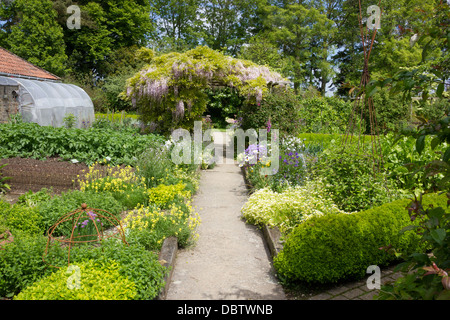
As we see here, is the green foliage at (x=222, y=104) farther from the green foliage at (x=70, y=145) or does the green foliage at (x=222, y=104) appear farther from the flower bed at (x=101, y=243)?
the flower bed at (x=101, y=243)

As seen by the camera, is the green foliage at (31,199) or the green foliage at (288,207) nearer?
the green foliage at (288,207)

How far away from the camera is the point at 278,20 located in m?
24.2

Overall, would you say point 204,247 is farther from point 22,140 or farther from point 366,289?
point 22,140

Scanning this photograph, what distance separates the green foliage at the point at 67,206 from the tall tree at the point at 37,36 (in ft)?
58.2

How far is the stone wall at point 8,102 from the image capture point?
10.7 meters

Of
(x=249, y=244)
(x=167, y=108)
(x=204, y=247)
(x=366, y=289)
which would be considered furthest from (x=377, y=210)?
(x=167, y=108)

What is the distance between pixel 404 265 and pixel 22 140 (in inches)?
297

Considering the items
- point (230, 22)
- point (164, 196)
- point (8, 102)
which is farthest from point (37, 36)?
point (164, 196)

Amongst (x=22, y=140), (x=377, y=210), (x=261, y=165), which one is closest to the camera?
(x=377, y=210)

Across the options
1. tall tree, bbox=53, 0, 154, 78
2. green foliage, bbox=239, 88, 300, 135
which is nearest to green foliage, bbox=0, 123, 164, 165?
green foliage, bbox=239, 88, 300, 135

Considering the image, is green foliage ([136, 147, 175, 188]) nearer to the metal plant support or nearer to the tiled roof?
the metal plant support

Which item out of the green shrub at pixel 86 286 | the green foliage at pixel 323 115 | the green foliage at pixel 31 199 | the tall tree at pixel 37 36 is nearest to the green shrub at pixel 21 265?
the green shrub at pixel 86 286

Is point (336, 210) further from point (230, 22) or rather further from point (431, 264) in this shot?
point (230, 22)
